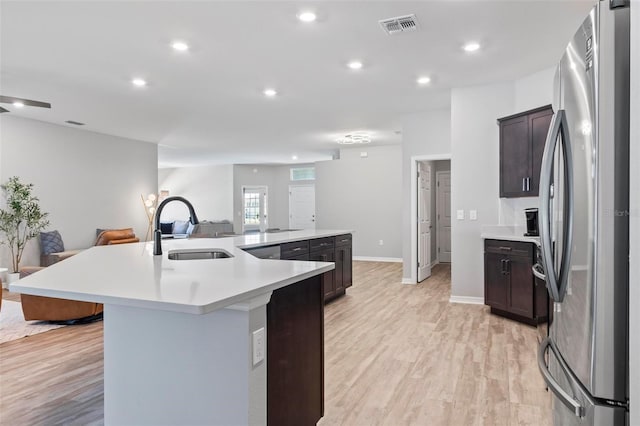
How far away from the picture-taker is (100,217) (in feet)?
25.8

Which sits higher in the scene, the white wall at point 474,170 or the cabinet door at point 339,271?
the white wall at point 474,170

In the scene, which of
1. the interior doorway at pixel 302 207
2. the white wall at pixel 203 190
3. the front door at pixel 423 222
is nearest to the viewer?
the front door at pixel 423 222

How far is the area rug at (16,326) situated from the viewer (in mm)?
3889

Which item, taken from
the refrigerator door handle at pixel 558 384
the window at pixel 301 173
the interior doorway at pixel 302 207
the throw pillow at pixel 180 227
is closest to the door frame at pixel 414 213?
the refrigerator door handle at pixel 558 384

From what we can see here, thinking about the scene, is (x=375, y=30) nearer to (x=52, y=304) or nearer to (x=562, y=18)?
(x=562, y=18)

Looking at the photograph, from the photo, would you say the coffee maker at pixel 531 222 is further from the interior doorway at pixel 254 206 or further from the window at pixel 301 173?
the interior doorway at pixel 254 206

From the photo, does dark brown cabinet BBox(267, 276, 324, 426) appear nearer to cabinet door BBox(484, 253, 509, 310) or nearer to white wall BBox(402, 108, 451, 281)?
cabinet door BBox(484, 253, 509, 310)

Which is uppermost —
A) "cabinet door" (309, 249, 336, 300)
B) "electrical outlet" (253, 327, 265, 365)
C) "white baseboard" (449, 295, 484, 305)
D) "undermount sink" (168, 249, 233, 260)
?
"undermount sink" (168, 249, 233, 260)

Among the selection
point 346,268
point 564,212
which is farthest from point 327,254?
point 564,212

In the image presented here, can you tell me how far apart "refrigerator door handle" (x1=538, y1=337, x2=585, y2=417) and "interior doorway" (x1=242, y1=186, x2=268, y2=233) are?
40.0 feet

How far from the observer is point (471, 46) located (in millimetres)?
3713

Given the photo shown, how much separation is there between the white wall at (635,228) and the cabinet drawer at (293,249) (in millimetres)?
3229

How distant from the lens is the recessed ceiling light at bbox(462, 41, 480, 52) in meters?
3.66

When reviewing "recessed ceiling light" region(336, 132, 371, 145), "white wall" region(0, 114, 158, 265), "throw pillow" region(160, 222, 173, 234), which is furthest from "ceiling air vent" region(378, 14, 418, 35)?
"throw pillow" region(160, 222, 173, 234)
